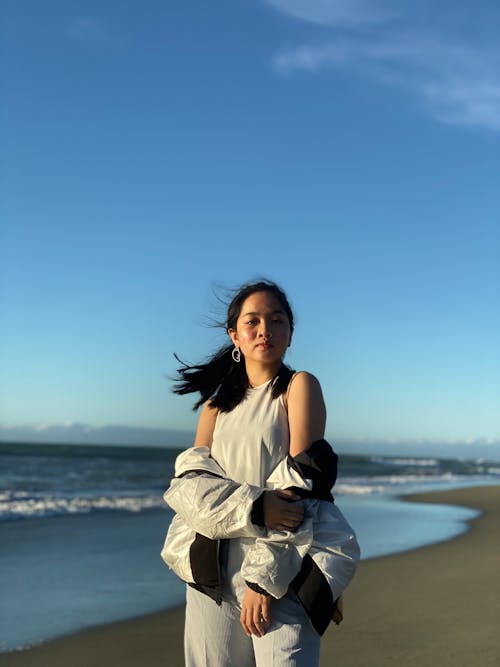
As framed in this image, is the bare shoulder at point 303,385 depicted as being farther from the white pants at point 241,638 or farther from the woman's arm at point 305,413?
the white pants at point 241,638

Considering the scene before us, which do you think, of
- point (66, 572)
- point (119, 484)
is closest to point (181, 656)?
point (66, 572)

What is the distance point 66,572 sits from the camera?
6.56 meters

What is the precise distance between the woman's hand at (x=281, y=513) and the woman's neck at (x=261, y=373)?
0.50 metres

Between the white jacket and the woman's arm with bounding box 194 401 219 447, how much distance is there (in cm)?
27

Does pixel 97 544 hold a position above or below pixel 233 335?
below

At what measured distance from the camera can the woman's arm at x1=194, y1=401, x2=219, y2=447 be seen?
8.22 ft

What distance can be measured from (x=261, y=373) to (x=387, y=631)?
339 cm

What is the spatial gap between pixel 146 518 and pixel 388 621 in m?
5.80

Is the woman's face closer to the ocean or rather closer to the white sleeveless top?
the white sleeveless top

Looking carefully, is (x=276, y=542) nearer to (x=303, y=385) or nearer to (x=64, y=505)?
(x=303, y=385)

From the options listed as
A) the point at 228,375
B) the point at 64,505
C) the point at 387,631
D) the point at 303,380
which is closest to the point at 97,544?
the point at 387,631

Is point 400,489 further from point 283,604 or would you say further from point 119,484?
point 283,604

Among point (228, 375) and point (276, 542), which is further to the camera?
point (228, 375)

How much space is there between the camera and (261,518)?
6.82ft
